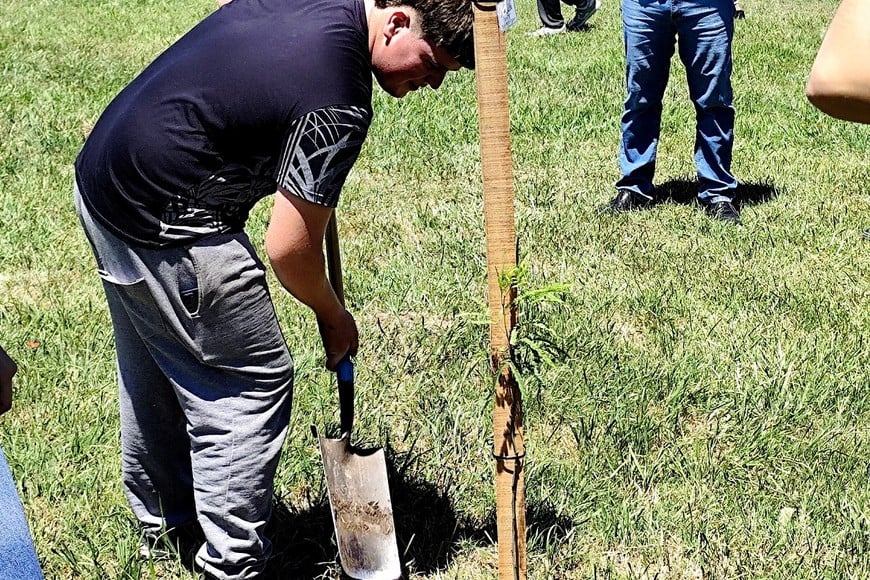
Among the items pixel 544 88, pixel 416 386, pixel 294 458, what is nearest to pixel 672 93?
pixel 544 88

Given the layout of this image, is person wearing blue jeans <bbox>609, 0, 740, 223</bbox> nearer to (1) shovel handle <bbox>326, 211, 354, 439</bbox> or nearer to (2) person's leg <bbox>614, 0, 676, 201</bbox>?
(2) person's leg <bbox>614, 0, 676, 201</bbox>

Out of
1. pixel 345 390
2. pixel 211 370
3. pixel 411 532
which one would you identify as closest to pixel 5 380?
pixel 211 370

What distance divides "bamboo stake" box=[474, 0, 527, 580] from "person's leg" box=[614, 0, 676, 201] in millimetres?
3428

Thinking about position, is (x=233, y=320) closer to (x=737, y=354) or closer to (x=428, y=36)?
(x=428, y=36)

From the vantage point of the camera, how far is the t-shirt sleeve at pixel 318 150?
2.01m

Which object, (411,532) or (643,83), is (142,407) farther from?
(643,83)

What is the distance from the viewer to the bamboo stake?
1.90 m

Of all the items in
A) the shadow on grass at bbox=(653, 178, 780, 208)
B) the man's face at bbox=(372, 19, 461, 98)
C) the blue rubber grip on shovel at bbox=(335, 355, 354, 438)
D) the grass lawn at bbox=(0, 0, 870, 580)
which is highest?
the man's face at bbox=(372, 19, 461, 98)

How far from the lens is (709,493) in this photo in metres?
3.06

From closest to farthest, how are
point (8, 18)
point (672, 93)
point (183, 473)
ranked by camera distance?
point (183, 473) → point (672, 93) → point (8, 18)

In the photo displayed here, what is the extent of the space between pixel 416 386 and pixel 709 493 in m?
1.08

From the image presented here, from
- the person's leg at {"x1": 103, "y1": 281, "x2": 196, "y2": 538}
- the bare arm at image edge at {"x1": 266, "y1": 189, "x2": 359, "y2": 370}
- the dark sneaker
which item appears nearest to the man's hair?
the bare arm at image edge at {"x1": 266, "y1": 189, "x2": 359, "y2": 370}

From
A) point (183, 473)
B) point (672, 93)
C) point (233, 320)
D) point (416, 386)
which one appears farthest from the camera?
point (672, 93)

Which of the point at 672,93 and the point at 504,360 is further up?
the point at 504,360
